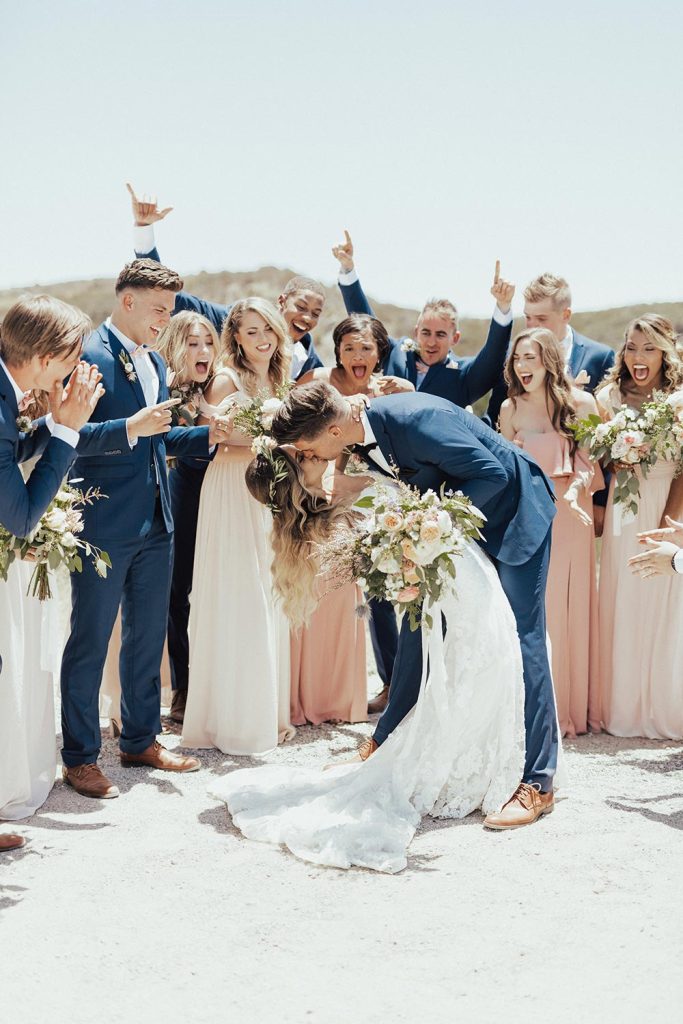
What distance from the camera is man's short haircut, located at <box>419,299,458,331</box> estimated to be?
7.63 metres

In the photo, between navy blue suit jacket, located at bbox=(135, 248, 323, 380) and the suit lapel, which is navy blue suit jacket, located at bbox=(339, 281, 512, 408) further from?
the suit lapel

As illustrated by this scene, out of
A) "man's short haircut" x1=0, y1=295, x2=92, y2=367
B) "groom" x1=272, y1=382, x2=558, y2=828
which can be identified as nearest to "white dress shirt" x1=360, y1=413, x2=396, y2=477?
"groom" x1=272, y1=382, x2=558, y2=828

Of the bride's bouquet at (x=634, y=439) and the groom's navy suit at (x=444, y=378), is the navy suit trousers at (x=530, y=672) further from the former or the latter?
the groom's navy suit at (x=444, y=378)

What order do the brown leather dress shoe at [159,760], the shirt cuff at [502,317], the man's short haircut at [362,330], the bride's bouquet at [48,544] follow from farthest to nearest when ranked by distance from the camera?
the shirt cuff at [502,317], the man's short haircut at [362,330], the brown leather dress shoe at [159,760], the bride's bouquet at [48,544]

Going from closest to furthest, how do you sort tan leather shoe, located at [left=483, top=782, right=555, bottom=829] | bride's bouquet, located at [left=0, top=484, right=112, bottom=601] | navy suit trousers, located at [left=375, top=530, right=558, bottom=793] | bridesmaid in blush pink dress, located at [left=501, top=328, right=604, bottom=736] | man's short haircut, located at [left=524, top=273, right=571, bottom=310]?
bride's bouquet, located at [left=0, top=484, right=112, bottom=601]
tan leather shoe, located at [left=483, top=782, right=555, bottom=829]
navy suit trousers, located at [left=375, top=530, right=558, bottom=793]
bridesmaid in blush pink dress, located at [left=501, top=328, right=604, bottom=736]
man's short haircut, located at [left=524, top=273, right=571, bottom=310]

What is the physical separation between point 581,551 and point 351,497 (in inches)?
88.5

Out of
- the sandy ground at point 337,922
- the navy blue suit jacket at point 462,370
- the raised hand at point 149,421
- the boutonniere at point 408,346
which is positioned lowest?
the sandy ground at point 337,922

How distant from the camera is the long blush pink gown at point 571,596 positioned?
6926 millimetres

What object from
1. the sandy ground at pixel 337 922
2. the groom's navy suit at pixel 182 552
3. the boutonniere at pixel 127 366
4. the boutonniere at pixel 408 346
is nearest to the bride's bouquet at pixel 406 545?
the sandy ground at pixel 337 922

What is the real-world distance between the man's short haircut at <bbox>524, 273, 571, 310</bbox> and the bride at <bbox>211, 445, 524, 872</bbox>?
304 cm

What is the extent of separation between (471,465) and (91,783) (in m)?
2.71

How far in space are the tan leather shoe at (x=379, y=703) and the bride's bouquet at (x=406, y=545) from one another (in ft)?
8.72

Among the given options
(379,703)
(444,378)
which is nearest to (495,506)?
(444,378)

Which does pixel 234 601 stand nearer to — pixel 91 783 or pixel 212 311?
pixel 91 783
